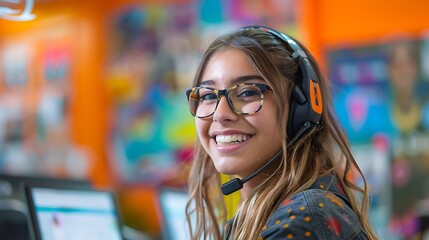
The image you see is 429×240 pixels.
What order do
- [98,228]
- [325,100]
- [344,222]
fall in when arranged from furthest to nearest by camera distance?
[98,228]
[325,100]
[344,222]

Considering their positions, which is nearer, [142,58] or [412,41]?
[412,41]

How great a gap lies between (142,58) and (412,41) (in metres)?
2.38

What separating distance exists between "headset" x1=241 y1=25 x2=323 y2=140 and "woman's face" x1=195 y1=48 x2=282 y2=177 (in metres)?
0.04

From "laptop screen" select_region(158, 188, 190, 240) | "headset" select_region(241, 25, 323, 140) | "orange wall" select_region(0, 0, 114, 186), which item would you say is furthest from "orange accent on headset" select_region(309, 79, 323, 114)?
"orange wall" select_region(0, 0, 114, 186)

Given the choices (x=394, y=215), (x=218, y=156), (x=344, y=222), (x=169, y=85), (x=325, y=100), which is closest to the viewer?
(x=344, y=222)

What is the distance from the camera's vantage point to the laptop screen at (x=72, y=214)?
67.4 inches

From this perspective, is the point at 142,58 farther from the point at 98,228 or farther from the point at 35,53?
the point at 98,228

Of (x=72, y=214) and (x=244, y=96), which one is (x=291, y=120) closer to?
(x=244, y=96)

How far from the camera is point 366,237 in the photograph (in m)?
1.19

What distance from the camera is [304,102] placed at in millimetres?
1384

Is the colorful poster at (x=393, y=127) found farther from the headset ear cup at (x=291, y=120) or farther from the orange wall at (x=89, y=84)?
the headset ear cup at (x=291, y=120)

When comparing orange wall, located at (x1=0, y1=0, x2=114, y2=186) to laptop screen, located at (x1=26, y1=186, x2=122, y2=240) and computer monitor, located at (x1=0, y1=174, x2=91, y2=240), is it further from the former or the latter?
laptop screen, located at (x1=26, y1=186, x2=122, y2=240)

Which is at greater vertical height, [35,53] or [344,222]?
[35,53]

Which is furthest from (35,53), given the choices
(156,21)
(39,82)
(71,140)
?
(156,21)
